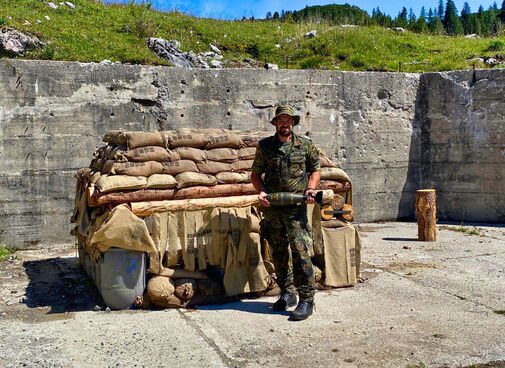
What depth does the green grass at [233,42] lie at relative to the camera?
11.5 metres

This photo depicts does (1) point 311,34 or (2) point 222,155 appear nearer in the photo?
(2) point 222,155

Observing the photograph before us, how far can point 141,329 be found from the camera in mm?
4582

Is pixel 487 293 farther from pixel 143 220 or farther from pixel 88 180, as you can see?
pixel 88 180

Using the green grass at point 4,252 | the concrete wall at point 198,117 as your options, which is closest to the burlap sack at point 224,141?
the concrete wall at point 198,117

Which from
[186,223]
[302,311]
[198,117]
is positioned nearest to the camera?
[302,311]

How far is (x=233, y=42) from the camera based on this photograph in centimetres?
1534

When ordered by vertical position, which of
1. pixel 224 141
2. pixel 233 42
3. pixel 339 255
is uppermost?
pixel 233 42

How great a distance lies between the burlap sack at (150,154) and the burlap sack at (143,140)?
4 cm

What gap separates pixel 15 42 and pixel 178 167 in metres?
5.88

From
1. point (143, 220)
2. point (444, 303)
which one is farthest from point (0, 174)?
point (444, 303)

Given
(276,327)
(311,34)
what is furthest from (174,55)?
(276,327)

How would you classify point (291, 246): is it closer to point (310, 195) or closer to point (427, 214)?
point (310, 195)

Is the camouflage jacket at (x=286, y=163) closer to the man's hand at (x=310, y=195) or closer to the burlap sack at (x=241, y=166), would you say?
the man's hand at (x=310, y=195)

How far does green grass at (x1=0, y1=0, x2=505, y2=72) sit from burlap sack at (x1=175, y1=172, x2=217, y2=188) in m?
5.39
